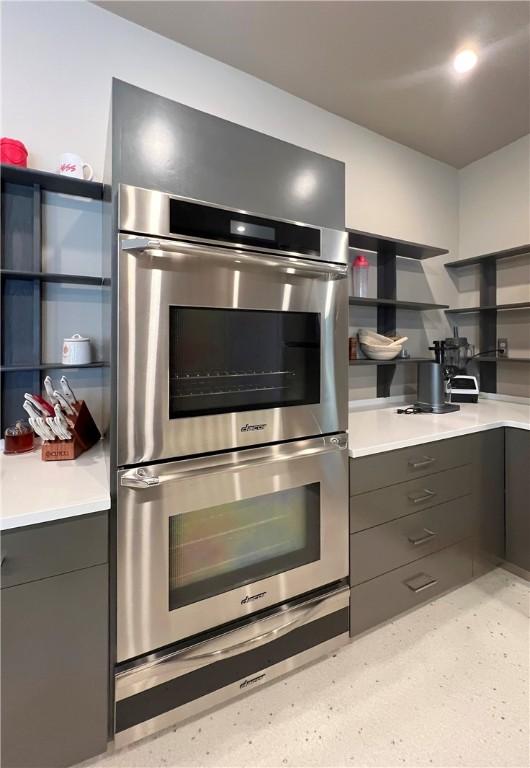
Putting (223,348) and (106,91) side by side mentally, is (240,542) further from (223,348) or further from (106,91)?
(106,91)

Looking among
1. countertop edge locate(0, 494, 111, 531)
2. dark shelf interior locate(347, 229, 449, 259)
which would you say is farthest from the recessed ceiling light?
countertop edge locate(0, 494, 111, 531)

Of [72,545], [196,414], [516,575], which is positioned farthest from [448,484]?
[72,545]

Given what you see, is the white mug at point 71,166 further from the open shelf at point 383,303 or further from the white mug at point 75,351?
the open shelf at point 383,303

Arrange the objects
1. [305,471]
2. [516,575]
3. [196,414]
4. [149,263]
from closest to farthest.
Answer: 1. [149,263]
2. [196,414]
3. [305,471]
4. [516,575]

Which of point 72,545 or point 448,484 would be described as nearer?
point 72,545

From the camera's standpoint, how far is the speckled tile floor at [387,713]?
1174mm

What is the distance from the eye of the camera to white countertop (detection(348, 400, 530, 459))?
1613mm

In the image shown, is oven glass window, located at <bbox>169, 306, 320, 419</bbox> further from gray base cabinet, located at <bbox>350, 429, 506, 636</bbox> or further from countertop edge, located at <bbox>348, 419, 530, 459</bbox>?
gray base cabinet, located at <bbox>350, 429, 506, 636</bbox>

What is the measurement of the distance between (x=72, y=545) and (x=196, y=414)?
1.60ft

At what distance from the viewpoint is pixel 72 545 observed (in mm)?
1014

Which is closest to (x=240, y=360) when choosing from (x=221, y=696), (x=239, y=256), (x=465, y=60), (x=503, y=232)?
(x=239, y=256)

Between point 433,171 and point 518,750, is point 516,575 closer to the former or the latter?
point 518,750

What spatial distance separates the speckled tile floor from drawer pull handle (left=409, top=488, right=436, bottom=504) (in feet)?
1.95

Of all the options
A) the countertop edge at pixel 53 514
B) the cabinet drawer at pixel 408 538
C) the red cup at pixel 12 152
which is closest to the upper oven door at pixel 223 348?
the countertop edge at pixel 53 514
